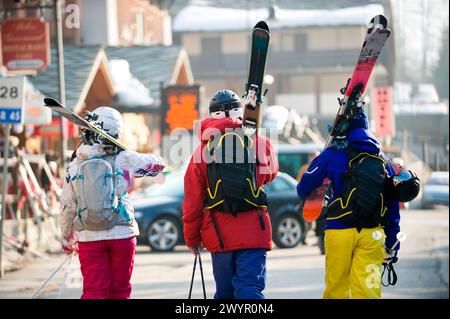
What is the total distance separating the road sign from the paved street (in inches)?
82.2

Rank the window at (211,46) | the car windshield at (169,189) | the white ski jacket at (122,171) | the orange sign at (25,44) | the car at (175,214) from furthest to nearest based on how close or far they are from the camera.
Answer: the window at (211,46), the orange sign at (25,44), the car windshield at (169,189), the car at (175,214), the white ski jacket at (122,171)

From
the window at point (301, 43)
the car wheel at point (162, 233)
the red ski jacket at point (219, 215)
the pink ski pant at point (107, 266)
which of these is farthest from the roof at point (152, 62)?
the red ski jacket at point (219, 215)

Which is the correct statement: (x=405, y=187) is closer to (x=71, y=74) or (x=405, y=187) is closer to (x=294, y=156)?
(x=294, y=156)

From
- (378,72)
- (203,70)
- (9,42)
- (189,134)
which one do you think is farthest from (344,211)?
(203,70)

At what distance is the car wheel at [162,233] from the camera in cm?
1895

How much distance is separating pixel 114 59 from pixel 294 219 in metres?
13.4

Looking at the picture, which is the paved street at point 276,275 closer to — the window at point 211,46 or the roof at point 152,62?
the roof at point 152,62

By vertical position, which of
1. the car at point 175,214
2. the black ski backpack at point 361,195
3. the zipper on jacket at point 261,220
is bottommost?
the car at point 175,214

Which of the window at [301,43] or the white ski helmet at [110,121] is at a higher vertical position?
the window at [301,43]

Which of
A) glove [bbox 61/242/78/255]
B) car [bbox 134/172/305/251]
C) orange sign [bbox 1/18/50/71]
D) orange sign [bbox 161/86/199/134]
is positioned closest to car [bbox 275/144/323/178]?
car [bbox 134/172/305/251]

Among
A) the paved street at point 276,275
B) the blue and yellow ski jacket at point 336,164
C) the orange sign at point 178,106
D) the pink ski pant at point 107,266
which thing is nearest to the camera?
the blue and yellow ski jacket at point 336,164

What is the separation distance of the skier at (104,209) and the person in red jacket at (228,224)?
567 millimetres

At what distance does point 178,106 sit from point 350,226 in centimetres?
2232
